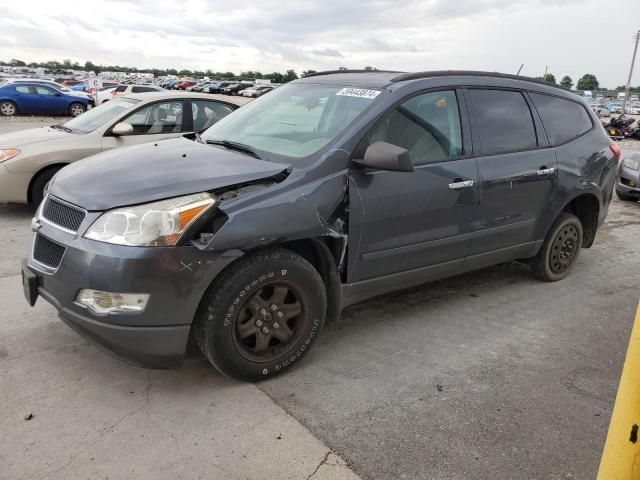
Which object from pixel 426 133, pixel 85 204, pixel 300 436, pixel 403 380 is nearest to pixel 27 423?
pixel 85 204

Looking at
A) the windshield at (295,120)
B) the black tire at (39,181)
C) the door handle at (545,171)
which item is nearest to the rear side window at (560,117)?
the door handle at (545,171)

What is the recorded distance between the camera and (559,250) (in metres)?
4.91

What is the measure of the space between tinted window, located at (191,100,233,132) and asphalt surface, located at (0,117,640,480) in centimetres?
359

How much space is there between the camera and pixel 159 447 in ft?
8.29

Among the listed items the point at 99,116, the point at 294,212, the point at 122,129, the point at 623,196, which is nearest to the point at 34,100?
the point at 99,116

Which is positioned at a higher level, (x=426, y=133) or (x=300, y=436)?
(x=426, y=133)

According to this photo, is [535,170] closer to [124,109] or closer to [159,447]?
[159,447]

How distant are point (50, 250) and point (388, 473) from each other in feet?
6.85

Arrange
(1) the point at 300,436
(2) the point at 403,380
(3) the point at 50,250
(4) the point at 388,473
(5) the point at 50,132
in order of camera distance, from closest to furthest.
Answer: (4) the point at 388,473, (1) the point at 300,436, (3) the point at 50,250, (2) the point at 403,380, (5) the point at 50,132

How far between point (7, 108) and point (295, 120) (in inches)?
832

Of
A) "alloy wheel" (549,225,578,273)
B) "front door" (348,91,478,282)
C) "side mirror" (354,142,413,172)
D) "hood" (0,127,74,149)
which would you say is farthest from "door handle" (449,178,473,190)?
"hood" (0,127,74,149)

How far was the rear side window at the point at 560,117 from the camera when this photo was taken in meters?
4.51

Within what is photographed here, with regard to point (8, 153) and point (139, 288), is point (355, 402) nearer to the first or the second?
point (139, 288)

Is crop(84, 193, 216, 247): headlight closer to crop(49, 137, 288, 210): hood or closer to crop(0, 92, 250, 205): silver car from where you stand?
crop(49, 137, 288, 210): hood
